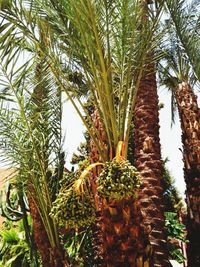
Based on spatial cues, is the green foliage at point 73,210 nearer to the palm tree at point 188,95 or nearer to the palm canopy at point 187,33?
Result: the palm tree at point 188,95

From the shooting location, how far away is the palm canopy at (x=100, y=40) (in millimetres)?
4035

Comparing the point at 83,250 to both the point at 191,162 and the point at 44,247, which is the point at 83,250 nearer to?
the point at 44,247

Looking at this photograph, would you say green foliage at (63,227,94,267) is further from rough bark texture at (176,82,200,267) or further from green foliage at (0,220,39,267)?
green foliage at (0,220,39,267)

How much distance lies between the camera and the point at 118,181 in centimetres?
362

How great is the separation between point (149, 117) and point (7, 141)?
7.56 ft

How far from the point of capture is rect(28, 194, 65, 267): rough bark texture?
17.4 ft

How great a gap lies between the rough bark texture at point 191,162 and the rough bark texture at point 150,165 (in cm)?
53

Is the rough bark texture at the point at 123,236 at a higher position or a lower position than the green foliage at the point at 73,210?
lower

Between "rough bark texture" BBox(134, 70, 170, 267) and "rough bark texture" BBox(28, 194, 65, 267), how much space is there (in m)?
1.33

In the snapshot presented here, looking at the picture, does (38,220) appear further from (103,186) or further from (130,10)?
(130,10)

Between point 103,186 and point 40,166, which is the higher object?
point 40,166

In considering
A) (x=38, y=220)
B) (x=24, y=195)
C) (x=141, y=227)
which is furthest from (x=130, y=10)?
(x=24, y=195)

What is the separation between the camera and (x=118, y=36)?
4.32 metres

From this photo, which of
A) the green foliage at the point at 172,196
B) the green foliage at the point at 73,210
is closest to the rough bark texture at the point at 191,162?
the green foliage at the point at 73,210
